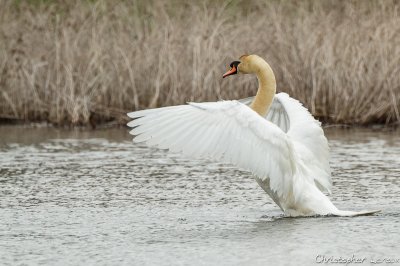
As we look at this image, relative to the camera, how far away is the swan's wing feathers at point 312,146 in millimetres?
8266

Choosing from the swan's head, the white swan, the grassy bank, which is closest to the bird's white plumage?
the white swan

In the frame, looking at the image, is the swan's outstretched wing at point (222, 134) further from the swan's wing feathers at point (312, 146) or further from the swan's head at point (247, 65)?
the swan's head at point (247, 65)

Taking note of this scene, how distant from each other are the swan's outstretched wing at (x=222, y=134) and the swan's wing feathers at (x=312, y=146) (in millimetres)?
544

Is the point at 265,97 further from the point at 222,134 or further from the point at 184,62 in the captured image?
the point at 184,62

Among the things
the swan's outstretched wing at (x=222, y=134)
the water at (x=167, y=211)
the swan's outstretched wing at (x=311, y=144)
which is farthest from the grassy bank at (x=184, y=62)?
the swan's outstretched wing at (x=222, y=134)

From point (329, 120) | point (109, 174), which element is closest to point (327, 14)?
point (329, 120)

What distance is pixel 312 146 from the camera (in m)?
8.36

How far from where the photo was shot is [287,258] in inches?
258

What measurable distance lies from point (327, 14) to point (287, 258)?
10.0 meters

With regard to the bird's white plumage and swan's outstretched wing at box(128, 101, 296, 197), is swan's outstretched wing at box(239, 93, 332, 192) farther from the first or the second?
swan's outstretched wing at box(128, 101, 296, 197)

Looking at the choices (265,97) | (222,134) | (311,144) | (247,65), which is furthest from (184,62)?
(222,134)

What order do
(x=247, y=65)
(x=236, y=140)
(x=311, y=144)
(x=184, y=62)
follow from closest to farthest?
(x=236, y=140) < (x=311, y=144) < (x=247, y=65) < (x=184, y=62)

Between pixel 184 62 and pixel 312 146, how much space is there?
642 cm

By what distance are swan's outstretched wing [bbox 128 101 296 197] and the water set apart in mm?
450
